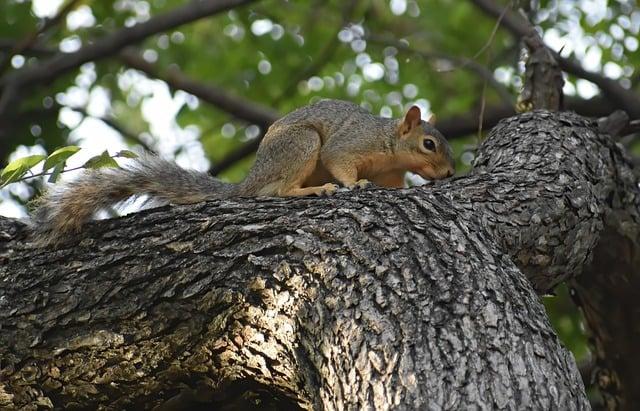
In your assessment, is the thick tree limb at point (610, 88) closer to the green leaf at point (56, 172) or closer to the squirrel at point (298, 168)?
the squirrel at point (298, 168)

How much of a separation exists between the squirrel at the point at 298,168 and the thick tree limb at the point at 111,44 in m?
1.28

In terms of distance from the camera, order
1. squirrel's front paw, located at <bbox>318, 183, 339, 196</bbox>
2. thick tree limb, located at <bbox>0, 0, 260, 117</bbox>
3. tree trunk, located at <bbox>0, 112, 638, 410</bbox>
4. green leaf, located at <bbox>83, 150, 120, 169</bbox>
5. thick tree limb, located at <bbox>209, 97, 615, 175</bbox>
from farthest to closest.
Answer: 1. thick tree limb, located at <bbox>209, 97, 615, 175</bbox>
2. thick tree limb, located at <bbox>0, 0, 260, 117</bbox>
3. squirrel's front paw, located at <bbox>318, 183, 339, 196</bbox>
4. green leaf, located at <bbox>83, 150, 120, 169</bbox>
5. tree trunk, located at <bbox>0, 112, 638, 410</bbox>

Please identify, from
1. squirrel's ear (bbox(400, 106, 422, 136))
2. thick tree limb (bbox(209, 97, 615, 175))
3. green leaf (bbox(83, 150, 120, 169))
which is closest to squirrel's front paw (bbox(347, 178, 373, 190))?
squirrel's ear (bbox(400, 106, 422, 136))

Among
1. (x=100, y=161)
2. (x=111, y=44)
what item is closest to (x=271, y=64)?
(x=111, y=44)

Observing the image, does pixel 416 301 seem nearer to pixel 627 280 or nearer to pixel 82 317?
pixel 82 317

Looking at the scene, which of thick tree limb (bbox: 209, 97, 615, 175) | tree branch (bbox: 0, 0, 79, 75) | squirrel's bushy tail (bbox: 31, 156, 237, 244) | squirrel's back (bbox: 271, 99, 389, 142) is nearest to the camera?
squirrel's bushy tail (bbox: 31, 156, 237, 244)

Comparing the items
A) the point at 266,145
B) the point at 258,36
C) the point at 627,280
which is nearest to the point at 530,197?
the point at 627,280

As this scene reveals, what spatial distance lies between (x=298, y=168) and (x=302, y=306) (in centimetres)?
163

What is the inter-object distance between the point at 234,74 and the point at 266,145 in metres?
3.42

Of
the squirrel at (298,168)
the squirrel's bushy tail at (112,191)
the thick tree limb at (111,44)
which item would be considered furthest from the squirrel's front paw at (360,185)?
the thick tree limb at (111,44)

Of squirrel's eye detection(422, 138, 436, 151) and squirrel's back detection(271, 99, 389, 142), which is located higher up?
squirrel's back detection(271, 99, 389, 142)

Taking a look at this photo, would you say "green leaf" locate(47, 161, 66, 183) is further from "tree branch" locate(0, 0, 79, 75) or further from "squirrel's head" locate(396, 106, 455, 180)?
"tree branch" locate(0, 0, 79, 75)

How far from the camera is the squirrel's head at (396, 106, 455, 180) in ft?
15.9

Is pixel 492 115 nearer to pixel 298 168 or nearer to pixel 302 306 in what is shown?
pixel 298 168
